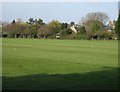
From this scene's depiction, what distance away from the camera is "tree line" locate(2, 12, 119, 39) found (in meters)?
111

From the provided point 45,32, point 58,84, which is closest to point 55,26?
point 45,32

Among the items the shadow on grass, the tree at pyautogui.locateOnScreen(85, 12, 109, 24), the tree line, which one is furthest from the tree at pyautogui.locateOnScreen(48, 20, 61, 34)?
the shadow on grass

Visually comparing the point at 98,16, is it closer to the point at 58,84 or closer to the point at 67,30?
the point at 67,30

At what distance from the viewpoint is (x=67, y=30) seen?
120 m

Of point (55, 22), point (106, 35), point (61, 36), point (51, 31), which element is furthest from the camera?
point (55, 22)

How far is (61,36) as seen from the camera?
115 meters

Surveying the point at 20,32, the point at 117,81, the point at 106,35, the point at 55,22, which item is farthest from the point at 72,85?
the point at 55,22

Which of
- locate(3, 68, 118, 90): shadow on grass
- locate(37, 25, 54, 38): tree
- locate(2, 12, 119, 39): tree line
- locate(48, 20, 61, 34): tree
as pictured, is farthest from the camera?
locate(48, 20, 61, 34): tree

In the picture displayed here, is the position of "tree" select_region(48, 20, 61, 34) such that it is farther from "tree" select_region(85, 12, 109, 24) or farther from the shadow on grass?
the shadow on grass

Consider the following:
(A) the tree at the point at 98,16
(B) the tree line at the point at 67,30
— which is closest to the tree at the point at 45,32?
(B) the tree line at the point at 67,30

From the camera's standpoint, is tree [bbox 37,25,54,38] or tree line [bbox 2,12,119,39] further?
tree [bbox 37,25,54,38]

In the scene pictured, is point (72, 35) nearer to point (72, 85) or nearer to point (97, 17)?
point (97, 17)

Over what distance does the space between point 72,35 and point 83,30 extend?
6.27 metres

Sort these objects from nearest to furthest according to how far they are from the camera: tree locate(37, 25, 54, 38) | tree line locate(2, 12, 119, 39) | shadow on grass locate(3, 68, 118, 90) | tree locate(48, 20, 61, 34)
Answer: shadow on grass locate(3, 68, 118, 90) < tree line locate(2, 12, 119, 39) < tree locate(37, 25, 54, 38) < tree locate(48, 20, 61, 34)
